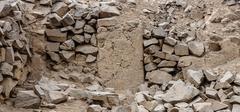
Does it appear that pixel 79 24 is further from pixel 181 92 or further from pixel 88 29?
pixel 181 92

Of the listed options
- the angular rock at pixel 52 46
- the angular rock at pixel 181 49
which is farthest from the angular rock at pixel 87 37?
the angular rock at pixel 181 49

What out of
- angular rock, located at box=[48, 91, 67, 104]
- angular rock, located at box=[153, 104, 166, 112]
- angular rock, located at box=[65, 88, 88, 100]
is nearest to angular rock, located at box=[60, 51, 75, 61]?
angular rock, located at box=[65, 88, 88, 100]

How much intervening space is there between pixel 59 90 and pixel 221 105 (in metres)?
2.10

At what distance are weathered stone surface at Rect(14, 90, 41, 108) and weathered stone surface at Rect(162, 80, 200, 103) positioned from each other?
158 cm

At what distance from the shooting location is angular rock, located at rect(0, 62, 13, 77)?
5.27 m

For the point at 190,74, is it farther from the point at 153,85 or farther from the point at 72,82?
the point at 72,82

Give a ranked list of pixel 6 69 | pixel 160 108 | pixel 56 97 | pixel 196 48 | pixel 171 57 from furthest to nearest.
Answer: pixel 171 57, pixel 196 48, pixel 56 97, pixel 6 69, pixel 160 108

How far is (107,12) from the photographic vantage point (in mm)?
6375

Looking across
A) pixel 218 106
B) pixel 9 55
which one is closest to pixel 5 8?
pixel 9 55

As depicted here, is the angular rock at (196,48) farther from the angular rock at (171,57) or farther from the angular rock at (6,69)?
the angular rock at (6,69)

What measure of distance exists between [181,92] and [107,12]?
176 cm

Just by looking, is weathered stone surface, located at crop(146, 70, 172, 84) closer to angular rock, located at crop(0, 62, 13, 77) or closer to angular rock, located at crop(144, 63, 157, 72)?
angular rock, located at crop(144, 63, 157, 72)

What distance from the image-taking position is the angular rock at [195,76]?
5.62 metres

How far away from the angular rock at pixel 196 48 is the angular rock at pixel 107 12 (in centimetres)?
119
